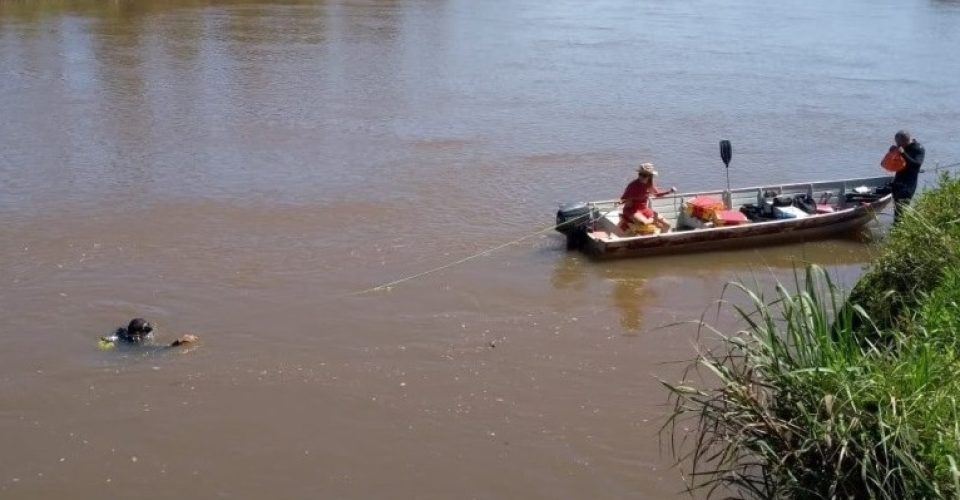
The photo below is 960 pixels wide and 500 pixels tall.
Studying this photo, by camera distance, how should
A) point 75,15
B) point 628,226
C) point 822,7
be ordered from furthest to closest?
1. point 822,7
2. point 75,15
3. point 628,226

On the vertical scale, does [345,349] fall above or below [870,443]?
below

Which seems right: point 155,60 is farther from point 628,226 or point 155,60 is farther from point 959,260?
point 959,260

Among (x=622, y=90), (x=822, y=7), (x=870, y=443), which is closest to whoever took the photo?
(x=870, y=443)

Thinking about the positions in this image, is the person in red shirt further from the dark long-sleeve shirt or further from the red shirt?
the dark long-sleeve shirt

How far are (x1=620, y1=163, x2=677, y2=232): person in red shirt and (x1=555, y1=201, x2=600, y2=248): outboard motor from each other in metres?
0.35

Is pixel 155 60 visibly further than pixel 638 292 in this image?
Yes

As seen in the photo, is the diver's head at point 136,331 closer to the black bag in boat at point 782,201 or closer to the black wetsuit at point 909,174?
the black bag in boat at point 782,201

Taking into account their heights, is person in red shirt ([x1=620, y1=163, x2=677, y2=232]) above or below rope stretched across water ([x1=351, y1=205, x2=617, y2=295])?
above

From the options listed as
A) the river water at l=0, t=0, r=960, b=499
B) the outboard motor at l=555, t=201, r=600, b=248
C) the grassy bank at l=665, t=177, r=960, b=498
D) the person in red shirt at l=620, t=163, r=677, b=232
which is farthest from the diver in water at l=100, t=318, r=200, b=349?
the grassy bank at l=665, t=177, r=960, b=498

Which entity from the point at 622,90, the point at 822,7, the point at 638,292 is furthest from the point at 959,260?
the point at 822,7

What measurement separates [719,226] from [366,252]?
4072 millimetres

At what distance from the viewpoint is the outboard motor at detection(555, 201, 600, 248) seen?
12.3 m

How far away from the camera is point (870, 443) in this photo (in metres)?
4.58

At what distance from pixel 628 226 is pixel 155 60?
54.0 ft
